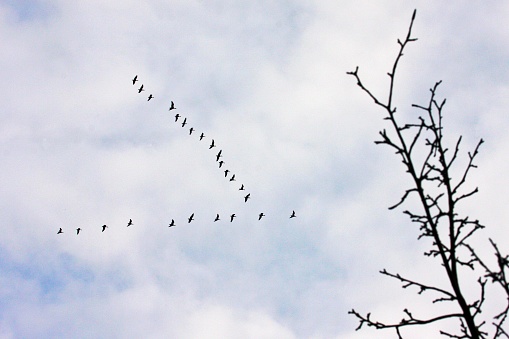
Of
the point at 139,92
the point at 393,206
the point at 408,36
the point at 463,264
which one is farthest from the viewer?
the point at 139,92

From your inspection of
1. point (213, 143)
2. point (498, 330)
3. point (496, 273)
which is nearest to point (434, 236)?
point (496, 273)

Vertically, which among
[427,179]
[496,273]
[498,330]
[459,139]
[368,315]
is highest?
[459,139]

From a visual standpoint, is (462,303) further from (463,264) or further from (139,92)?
(139,92)

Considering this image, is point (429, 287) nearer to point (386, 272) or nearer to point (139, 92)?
point (386, 272)

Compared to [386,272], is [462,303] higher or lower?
lower

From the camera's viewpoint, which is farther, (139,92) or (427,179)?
(139,92)

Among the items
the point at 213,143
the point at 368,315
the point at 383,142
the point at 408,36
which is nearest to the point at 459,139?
the point at 383,142

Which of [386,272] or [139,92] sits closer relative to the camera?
[386,272]

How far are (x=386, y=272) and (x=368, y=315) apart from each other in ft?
1.92

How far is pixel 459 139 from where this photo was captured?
521 cm

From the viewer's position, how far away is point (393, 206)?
5039 mm

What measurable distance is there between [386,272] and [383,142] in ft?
5.53

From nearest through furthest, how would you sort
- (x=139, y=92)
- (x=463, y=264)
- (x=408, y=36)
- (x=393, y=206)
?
1. (x=408, y=36)
2. (x=393, y=206)
3. (x=463, y=264)
4. (x=139, y=92)

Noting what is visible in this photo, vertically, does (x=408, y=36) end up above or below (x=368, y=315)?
above
